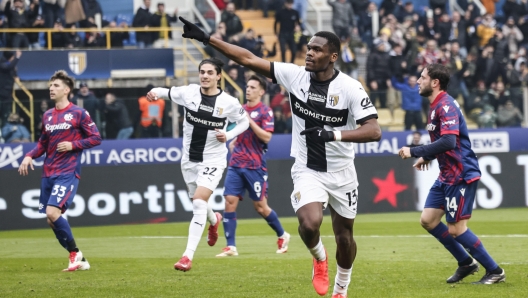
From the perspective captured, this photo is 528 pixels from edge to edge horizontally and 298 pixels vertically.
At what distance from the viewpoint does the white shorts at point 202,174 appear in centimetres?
1167

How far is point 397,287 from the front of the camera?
30.0 ft

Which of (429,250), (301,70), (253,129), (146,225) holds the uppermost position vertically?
(301,70)

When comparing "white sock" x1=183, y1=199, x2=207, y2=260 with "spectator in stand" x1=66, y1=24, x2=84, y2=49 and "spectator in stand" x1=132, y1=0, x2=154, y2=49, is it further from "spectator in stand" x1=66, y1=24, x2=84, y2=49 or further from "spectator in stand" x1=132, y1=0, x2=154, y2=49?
"spectator in stand" x1=132, y1=0, x2=154, y2=49

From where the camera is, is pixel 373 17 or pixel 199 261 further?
pixel 373 17

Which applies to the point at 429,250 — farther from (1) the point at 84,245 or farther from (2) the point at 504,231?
(1) the point at 84,245

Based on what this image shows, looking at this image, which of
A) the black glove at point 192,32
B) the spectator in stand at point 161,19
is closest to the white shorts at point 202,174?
the black glove at point 192,32

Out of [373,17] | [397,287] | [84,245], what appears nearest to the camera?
[397,287]

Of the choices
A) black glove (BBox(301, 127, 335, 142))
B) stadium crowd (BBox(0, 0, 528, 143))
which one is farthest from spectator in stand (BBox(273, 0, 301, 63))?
black glove (BBox(301, 127, 335, 142))

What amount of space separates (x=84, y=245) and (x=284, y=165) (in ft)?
20.5

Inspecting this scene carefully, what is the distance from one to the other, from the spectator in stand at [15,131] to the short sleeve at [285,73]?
1276 centimetres

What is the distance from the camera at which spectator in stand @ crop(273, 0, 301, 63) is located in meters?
26.6

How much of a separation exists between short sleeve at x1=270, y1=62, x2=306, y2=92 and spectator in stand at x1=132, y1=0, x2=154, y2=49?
18.6 metres

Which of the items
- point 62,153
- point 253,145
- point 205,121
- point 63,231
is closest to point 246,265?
point 205,121

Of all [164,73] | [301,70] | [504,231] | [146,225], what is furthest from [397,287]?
[164,73]
